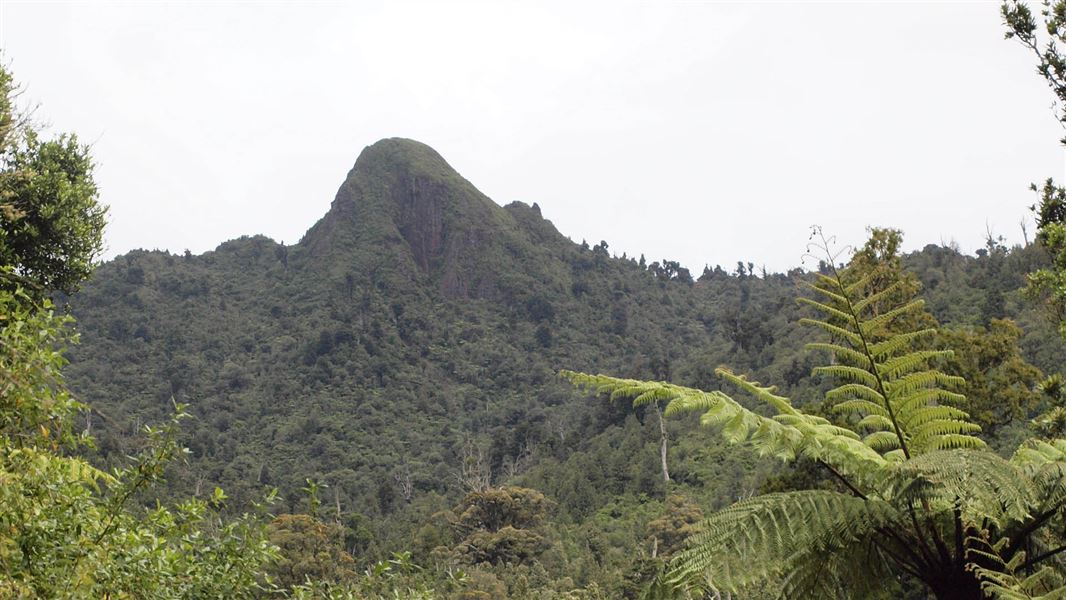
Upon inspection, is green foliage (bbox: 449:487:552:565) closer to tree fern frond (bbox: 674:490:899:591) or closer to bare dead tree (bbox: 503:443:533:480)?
bare dead tree (bbox: 503:443:533:480)

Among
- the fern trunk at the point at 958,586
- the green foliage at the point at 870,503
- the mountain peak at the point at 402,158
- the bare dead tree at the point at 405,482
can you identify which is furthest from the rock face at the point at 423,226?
the fern trunk at the point at 958,586

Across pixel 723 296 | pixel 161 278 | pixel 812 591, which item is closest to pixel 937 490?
pixel 812 591

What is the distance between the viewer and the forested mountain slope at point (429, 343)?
121 ft

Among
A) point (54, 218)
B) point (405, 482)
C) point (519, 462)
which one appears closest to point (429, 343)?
point (405, 482)

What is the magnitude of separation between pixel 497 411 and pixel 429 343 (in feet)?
53.2

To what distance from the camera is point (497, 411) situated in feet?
221

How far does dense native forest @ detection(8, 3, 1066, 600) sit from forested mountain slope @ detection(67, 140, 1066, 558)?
11.6 inches

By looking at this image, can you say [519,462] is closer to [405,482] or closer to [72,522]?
[405,482]

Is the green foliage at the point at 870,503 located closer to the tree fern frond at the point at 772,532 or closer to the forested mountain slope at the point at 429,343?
the tree fern frond at the point at 772,532

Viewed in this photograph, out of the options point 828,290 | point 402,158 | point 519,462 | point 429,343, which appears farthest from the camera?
point 402,158

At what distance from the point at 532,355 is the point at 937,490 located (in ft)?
245

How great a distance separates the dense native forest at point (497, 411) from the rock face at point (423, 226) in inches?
17.0

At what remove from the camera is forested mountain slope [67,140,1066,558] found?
3691cm

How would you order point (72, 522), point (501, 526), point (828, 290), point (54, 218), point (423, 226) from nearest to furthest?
point (72, 522)
point (828, 290)
point (54, 218)
point (501, 526)
point (423, 226)
